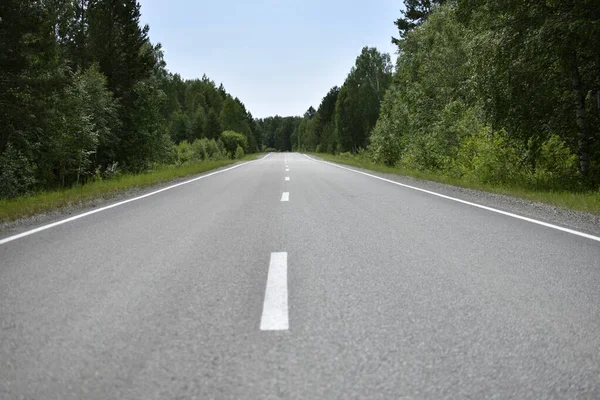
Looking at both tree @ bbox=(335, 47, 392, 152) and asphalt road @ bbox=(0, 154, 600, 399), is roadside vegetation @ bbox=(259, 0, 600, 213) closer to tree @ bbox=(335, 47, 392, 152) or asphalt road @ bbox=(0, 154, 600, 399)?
asphalt road @ bbox=(0, 154, 600, 399)

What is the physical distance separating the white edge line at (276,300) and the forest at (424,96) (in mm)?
9421

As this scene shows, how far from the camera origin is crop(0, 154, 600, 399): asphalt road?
7.54ft

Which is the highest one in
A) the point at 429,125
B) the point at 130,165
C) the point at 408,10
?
the point at 408,10

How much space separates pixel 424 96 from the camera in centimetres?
2988

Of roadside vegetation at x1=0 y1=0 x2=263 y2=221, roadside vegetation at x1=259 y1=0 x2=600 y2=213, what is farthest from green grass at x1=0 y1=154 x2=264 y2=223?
roadside vegetation at x1=259 y1=0 x2=600 y2=213

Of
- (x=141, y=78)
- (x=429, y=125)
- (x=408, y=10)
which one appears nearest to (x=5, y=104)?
(x=141, y=78)

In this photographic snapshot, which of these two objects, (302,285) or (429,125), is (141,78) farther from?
(302,285)

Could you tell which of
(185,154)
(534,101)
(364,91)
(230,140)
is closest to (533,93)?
(534,101)

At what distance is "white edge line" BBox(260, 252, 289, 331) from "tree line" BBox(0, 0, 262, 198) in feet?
46.8

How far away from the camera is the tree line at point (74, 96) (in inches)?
666

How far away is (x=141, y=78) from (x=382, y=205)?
2774cm

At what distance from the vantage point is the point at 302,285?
3.95 m

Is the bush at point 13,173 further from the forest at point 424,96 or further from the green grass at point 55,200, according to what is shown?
the green grass at point 55,200

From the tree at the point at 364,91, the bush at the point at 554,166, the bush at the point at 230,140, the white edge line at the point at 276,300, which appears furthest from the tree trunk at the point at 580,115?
the bush at the point at 230,140
